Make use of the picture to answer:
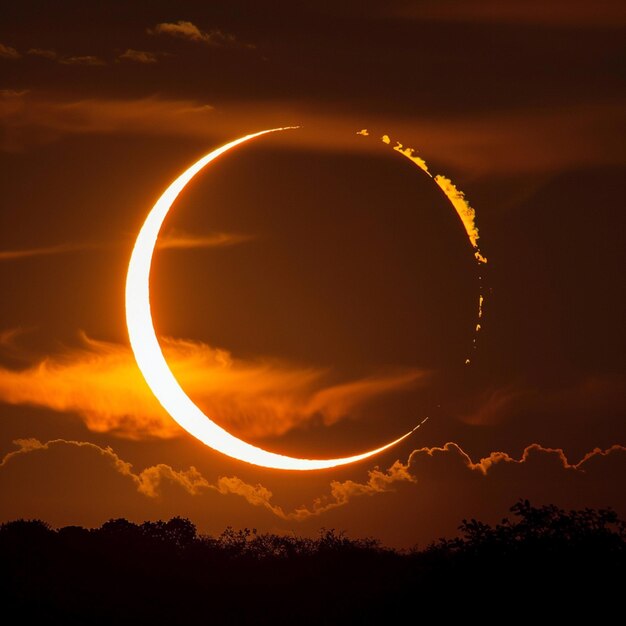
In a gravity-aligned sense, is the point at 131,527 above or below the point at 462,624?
above

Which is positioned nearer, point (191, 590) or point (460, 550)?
point (460, 550)

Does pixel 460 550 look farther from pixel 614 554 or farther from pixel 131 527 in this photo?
pixel 131 527

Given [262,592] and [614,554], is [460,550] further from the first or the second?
[262,592]

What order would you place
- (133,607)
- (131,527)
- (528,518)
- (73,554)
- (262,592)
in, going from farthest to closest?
(131,527) < (73,554) < (262,592) < (133,607) < (528,518)

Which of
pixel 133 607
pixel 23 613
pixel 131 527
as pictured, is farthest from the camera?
pixel 131 527

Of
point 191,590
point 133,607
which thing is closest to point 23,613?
point 133,607

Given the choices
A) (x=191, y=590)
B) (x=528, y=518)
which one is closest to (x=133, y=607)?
(x=191, y=590)
